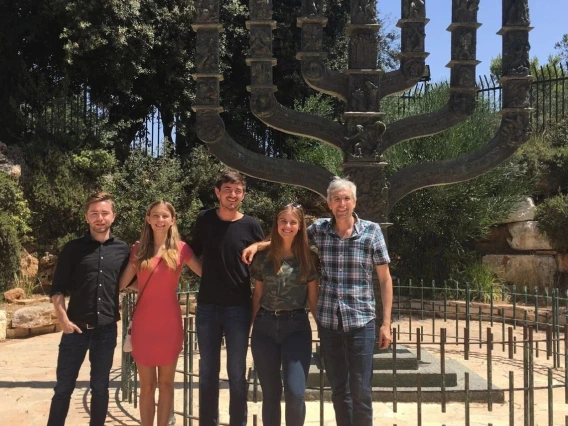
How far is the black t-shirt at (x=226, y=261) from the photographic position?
2.93 m

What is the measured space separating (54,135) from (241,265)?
876 cm

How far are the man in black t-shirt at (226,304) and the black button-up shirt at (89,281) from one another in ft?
1.57

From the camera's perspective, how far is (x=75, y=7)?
10.2 meters

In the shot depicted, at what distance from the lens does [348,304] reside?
9.03ft

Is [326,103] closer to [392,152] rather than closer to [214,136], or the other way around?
[392,152]

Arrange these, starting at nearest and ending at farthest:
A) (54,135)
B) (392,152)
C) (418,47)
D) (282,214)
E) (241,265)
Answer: (282,214) < (241,265) < (418,47) < (392,152) < (54,135)

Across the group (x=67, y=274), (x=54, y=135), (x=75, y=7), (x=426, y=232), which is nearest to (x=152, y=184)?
(x=54, y=135)

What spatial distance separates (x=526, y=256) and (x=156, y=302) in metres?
8.59

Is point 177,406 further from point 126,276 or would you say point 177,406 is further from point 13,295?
point 13,295

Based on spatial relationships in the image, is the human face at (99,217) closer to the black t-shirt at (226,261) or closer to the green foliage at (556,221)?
the black t-shirt at (226,261)

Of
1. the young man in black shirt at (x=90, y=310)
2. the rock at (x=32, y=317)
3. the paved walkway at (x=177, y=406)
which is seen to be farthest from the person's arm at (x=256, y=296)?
the rock at (x=32, y=317)

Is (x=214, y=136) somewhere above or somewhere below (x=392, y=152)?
below

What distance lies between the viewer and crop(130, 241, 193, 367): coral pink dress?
2.96 m

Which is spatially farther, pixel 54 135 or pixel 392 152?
pixel 54 135
